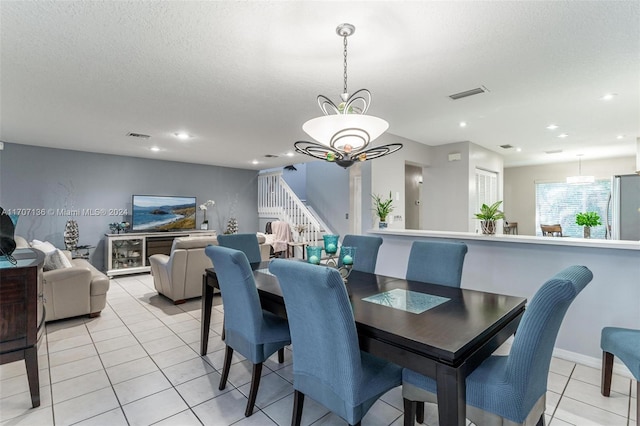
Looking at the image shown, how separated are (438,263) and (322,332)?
141 centimetres

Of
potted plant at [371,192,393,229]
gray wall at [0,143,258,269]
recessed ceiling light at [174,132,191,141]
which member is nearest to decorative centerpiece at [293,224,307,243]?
gray wall at [0,143,258,269]

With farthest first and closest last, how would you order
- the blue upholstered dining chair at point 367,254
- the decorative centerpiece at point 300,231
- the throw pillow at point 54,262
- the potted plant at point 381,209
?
the decorative centerpiece at point 300,231 → the potted plant at point 381,209 → the throw pillow at point 54,262 → the blue upholstered dining chair at point 367,254

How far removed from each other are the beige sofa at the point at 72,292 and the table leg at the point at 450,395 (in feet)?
13.3

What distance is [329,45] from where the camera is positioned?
2.22 m

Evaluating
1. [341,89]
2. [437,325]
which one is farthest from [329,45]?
[437,325]

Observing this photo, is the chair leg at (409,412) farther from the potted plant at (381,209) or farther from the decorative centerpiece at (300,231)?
the decorative centerpiece at (300,231)

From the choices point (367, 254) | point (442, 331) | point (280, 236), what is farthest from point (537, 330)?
→ point (280, 236)

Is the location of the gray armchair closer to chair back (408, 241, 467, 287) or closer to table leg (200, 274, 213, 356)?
table leg (200, 274, 213, 356)

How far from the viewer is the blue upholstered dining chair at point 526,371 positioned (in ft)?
4.27

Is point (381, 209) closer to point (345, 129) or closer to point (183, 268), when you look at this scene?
point (345, 129)

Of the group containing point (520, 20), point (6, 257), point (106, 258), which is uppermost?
point (520, 20)

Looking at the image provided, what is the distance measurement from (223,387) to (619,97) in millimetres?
4682

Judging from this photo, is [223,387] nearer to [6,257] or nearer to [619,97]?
[6,257]

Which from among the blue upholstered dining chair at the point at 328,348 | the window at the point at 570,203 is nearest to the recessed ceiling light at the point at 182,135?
the blue upholstered dining chair at the point at 328,348
